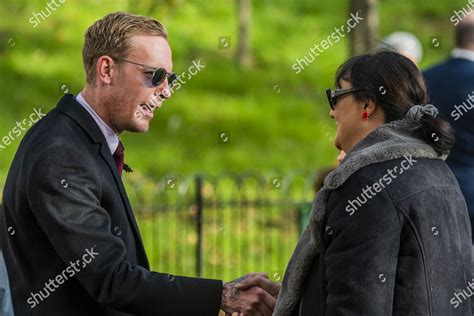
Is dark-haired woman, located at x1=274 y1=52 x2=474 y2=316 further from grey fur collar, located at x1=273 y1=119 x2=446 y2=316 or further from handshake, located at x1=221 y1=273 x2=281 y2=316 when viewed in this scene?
handshake, located at x1=221 y1=273 x2=281 y2=316

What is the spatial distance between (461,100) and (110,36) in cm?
249

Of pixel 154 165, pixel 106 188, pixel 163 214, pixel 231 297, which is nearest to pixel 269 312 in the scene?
pixel 231 297

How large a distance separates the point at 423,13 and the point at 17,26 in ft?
24.4

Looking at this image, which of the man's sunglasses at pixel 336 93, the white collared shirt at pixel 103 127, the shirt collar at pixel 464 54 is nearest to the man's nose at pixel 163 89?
the white collared shirt at pixel 103 127

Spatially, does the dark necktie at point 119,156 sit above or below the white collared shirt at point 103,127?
below

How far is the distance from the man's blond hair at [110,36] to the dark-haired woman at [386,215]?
814 millimetres

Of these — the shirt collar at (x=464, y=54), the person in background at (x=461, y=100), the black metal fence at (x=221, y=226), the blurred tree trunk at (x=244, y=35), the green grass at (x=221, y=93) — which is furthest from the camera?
the blurred tree trunk at (x=244, y=35)

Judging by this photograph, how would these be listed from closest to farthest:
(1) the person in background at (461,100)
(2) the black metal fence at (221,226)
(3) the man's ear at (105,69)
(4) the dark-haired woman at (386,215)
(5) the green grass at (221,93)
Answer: (4) the dark-haired woman at (386,215)
(3) the man's ear at (105,69)
(1) the person in background at (461,100)
(2) the black metal fence at (221,226)
(5) the green grass at (221,93)

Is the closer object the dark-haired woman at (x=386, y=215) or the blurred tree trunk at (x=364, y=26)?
the dark-haired woman at (x=386, y=215)

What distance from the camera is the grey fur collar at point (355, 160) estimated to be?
292 cm

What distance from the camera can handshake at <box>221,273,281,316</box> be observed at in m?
3.60

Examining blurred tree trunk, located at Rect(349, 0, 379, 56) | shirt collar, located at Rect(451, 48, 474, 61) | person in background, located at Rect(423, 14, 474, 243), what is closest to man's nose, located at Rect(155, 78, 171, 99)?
person in background, located at Rect(423, 14, 474, 243)

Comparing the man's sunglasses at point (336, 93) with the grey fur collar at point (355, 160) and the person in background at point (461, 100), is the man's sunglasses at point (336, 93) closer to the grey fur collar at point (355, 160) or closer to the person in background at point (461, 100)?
the grey fur collar at point (355, 160)

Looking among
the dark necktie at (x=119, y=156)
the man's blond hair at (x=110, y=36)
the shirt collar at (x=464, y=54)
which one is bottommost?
the dark necktie at (x=119, y=156)
